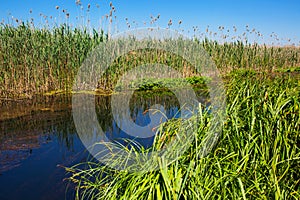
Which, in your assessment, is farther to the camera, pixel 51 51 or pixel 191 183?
pixel 51 51

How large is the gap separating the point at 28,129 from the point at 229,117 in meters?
3.52

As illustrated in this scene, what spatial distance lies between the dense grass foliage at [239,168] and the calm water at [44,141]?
2.04 ft

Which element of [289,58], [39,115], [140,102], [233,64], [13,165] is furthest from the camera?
[289,58]

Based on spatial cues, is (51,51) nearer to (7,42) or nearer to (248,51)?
(7,42)

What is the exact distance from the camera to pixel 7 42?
23.5 ft

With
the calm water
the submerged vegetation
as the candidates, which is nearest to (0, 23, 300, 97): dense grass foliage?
the calm water

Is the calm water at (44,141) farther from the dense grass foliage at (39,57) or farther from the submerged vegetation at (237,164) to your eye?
the dense grass foliage at (39,57)

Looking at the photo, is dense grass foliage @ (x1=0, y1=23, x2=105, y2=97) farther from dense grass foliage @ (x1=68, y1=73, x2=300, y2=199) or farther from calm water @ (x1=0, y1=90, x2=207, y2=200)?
dense grass foliage @ (x1=68, y1=73, x2=300, y2=199)

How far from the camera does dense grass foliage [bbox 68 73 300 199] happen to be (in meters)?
1.93

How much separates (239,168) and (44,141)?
316 cm

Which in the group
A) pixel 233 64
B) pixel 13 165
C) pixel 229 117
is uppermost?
pixel 233 64

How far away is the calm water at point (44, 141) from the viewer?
301 cm

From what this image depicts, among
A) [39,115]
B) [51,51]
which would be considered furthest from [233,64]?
[39,115]

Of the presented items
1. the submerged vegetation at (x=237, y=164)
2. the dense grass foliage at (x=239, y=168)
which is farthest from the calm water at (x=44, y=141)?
the dense grass foliage at (x=239, y=168)
